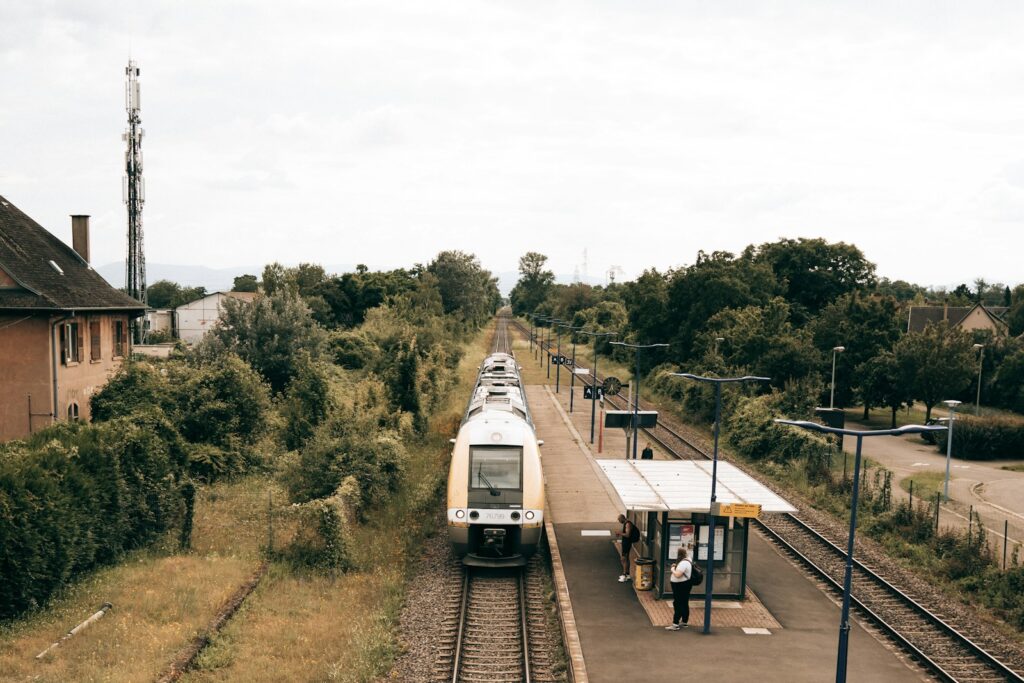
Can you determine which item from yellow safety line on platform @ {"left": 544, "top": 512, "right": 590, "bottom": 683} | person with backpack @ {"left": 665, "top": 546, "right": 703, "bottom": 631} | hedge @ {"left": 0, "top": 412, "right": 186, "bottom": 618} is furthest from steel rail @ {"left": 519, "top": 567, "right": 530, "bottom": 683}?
hedge @ {"left": 0, "top": 412, "right": 186, "bottom": 618}

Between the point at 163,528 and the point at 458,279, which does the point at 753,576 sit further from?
the point at 458,279

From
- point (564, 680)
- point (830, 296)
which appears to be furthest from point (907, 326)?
point (564, 680)

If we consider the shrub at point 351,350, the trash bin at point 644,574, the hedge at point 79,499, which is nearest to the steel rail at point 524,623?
the trash bin at point 644,574

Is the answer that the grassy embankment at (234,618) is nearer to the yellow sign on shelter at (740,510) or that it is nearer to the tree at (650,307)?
the yellow sign on shelter at (740,510)

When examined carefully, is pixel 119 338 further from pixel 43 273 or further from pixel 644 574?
pixel 644 574

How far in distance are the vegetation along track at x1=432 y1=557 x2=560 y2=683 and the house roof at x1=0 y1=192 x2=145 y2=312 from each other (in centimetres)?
1832

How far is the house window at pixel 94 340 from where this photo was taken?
2942 centimetres

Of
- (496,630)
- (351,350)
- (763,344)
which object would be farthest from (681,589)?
(351,350)

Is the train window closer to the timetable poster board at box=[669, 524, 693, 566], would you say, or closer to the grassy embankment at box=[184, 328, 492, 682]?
the grassy embankment at box=[184, 328, 492, 682]

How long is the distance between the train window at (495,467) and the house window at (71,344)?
688 inches

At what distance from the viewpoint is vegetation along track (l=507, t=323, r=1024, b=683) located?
14.0 meters

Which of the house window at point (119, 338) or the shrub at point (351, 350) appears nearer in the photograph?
the house window at point (119, 338)

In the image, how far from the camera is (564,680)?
43.3ft

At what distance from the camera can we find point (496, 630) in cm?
1527
